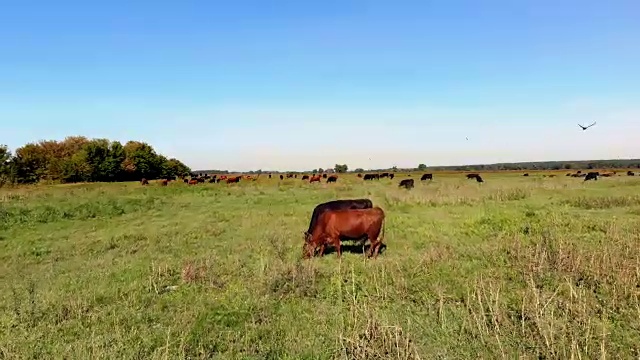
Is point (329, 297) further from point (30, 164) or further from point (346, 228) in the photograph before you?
point (30, 164)

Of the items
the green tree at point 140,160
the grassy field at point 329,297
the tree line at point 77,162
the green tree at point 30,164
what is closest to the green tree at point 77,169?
the tree line at point 77,162

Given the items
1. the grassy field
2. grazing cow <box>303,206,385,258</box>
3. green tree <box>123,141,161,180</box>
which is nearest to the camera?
the grassy field

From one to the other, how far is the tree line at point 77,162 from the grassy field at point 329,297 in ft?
182

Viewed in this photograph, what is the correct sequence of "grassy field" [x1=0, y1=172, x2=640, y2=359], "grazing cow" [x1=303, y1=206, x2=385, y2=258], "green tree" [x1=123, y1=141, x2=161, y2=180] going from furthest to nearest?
"green tree" [x1=123, y1=141, x2=161, y2=180]
"grazing cow" [x1=303, y1=206, x2=385, y2=258]
"grassy field" [x1=0, y1=172, x2=640, y2=359]

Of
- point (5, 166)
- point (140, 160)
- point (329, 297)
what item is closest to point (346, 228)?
point (329, 297)

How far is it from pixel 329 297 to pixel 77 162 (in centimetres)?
6915

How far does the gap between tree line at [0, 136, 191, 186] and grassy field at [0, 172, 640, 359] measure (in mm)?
55435

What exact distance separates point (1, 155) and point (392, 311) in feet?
218

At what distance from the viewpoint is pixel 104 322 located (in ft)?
21.7

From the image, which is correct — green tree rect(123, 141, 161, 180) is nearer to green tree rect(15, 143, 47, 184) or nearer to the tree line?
the tree line

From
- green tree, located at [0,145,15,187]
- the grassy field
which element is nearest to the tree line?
green tree, located at [0,145,15,187]

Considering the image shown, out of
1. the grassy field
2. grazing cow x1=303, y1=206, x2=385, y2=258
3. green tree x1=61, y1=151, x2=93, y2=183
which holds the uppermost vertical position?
green tree x1=61, y1=151, x2=93, y2=183

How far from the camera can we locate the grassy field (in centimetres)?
549

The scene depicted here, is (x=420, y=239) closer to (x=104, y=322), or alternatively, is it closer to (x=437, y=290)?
(x=437, y=290)
